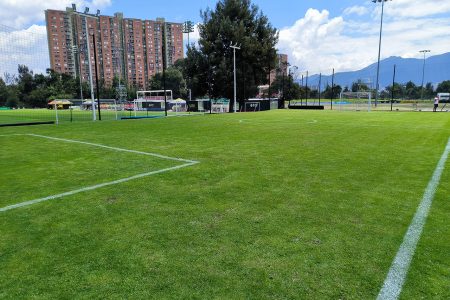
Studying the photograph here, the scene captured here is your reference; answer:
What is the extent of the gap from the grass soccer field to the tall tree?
3229cm

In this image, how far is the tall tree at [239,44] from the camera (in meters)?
38.4

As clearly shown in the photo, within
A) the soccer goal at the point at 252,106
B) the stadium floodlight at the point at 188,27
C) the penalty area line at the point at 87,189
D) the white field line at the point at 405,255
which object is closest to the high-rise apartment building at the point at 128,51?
the stadium floodlight at the point at 188,27

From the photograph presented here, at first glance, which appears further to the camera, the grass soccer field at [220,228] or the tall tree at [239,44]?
the tall tree at [239,44]

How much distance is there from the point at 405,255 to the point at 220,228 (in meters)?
1.87

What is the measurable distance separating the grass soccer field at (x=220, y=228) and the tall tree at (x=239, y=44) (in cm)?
3229

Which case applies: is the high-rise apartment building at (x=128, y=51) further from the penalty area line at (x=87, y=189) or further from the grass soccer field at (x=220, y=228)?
the grass soccer field at (x=220, y=228)

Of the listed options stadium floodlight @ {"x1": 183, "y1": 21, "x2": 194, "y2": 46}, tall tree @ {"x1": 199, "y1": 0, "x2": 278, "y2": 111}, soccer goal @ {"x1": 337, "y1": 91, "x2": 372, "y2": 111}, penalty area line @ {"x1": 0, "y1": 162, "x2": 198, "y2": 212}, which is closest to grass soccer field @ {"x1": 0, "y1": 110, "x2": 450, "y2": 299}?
penalty area line @ {"x1": 0, "y1": 162, "x2": 198, "y2": 212}

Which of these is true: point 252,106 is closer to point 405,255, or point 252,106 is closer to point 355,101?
point 355,101

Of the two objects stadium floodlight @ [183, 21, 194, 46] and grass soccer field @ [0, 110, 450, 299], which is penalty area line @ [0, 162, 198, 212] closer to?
grass soccer field @ [0, 110, 450, 299]

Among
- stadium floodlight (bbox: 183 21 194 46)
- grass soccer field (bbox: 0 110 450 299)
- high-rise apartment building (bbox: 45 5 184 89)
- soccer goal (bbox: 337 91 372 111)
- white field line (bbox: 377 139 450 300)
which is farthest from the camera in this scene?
high-rise apartment building (bbox: 45 5 184 89)

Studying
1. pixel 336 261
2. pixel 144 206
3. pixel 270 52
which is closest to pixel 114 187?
pixel 144 206

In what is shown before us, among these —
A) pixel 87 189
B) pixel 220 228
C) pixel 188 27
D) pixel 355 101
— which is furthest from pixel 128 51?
pixel 220 228

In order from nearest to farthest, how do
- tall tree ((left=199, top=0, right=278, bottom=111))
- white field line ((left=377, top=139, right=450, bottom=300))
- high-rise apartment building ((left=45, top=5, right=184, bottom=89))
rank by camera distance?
white field line ((left=377, top=139, right=450, bottom=300)) < tall tree ((left=199, top=0, right=278, bottom=111)) < high-rise apartment building ((left=45, top=5, right=184, bottom=89))

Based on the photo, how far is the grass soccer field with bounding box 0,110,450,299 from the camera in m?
2.57
